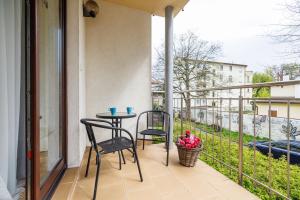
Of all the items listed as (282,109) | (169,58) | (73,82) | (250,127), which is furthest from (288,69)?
(73,82)

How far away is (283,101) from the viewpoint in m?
1.42

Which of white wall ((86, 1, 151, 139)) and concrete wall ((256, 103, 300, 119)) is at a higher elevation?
white wall ((86, 1, 151, 139))

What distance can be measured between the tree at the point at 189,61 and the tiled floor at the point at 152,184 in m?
5.28

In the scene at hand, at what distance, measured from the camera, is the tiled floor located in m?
1.56

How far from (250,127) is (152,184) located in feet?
5.57

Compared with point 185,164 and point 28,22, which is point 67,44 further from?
point 185,164

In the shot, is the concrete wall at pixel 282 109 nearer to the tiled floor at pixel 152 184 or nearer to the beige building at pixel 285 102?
the beige building at pixel 285 102

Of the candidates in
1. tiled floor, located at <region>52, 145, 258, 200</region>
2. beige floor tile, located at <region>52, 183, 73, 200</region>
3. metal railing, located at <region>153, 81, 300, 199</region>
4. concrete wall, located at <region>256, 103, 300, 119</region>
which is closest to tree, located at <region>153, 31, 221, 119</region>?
metal railing, located at <region>153, 81, 300, 199</region>

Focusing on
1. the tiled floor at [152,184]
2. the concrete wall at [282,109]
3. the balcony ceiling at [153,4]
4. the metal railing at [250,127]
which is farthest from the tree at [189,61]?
the concrete wall at [282,109]

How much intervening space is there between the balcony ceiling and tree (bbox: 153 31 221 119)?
403 centimetres

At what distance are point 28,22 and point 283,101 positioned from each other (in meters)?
1.89

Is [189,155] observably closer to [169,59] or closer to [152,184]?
[152,184]

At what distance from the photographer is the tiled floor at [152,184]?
5.13ft

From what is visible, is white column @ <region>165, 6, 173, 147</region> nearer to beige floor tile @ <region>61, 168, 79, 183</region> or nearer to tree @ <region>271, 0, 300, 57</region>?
beige floor tile @ <region>61, 168, 79, 183</region>
